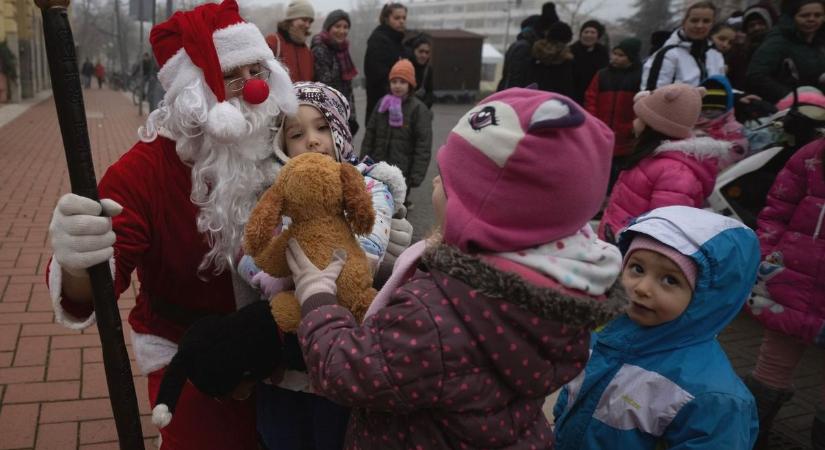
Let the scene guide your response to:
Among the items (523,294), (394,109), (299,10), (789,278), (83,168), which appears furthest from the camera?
(299,10)

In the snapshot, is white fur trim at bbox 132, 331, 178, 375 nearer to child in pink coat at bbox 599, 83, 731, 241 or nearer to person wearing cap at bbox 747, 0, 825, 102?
child in pink coat at bbox 599, 83, 731, 241

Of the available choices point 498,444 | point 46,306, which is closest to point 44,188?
point 46,306

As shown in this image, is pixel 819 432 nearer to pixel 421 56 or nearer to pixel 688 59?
pixel 688 59

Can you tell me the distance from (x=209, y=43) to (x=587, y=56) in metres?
6.56

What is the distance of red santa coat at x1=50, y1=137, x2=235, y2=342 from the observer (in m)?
1.68

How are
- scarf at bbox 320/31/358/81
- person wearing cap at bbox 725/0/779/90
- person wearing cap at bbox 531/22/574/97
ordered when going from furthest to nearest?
person wearing cap at bbox 531/22/574/97 < person wearing cap at bbox 725/0/779/90 < scarf at bbox 320/31/358/81

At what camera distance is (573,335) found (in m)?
1.25

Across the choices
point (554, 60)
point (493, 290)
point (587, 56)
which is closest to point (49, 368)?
point (493, 290)

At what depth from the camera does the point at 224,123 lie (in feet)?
5.66

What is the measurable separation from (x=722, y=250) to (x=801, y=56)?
3.99 meters

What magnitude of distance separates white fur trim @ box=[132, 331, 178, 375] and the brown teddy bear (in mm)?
610

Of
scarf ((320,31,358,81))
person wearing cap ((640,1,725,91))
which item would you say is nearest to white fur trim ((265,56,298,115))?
person wearing cap ((640,1,725,91))

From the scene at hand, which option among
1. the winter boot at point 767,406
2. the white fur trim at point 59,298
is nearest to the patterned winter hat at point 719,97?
the winter boot at point 767,406

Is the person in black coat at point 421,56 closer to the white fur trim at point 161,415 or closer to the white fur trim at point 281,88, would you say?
the white fur trim at point 281,88
